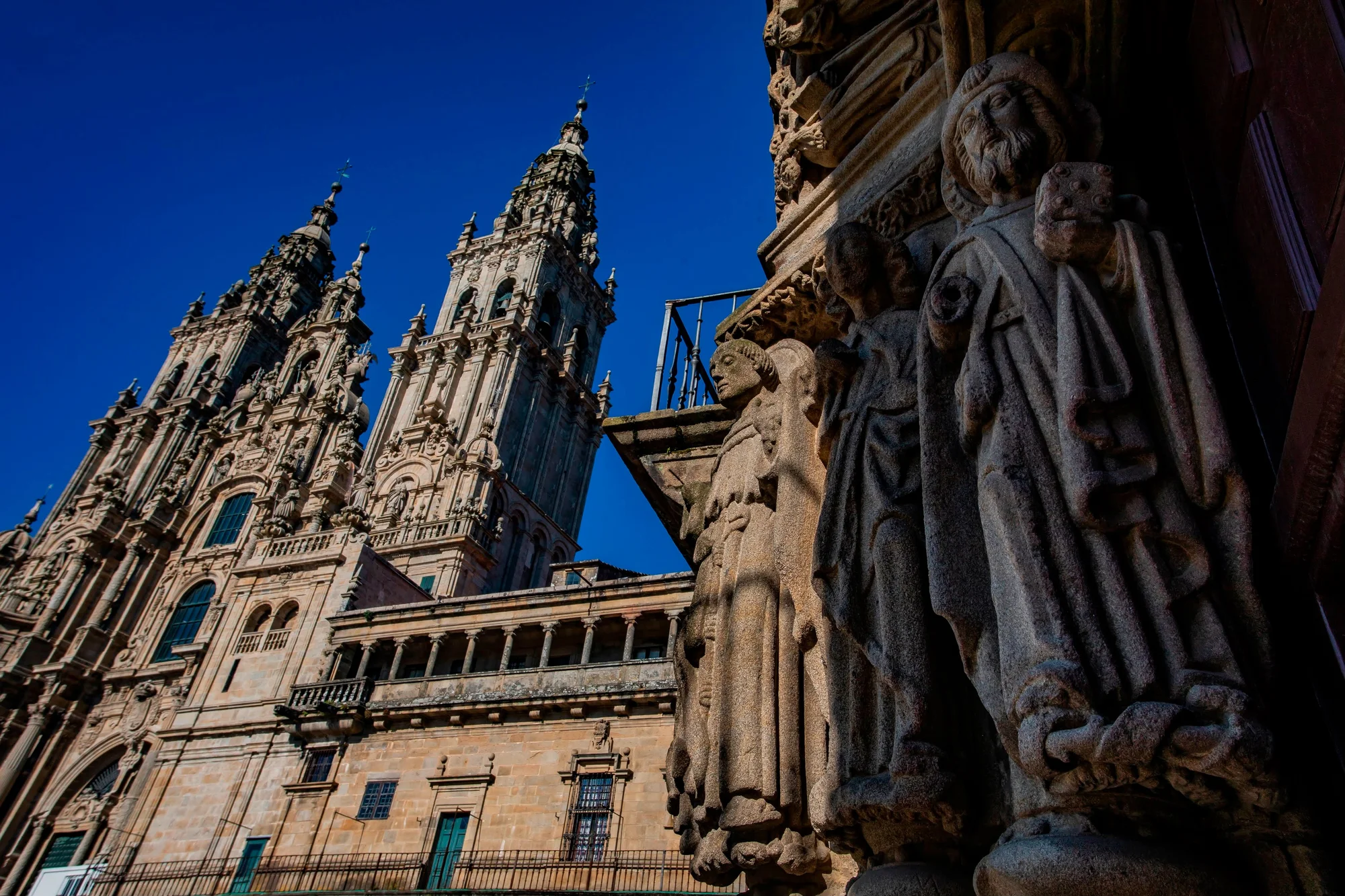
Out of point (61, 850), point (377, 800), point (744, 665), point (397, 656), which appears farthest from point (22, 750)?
point (744, 665)

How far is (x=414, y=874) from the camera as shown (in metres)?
21.5

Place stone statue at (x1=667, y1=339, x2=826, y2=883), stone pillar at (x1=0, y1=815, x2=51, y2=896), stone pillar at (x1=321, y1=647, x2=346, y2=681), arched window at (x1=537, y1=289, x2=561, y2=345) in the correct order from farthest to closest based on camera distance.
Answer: arched window at (x1=537, y1=289, x2=561, y2=345), stone pillar at (x1=0, y1=815, x2=51, y2=896), stone pillar at (x1=321, y1=647, x2=346, y2=681), stone statue at (x1=667, y1=339, x2=826, y2=883)

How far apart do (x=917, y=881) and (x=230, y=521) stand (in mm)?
46077

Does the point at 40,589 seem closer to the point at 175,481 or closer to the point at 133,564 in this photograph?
the point at 133,564

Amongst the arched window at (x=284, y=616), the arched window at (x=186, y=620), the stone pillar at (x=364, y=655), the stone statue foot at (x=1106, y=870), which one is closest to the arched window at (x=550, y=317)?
the arched window at (x=186, y=620)

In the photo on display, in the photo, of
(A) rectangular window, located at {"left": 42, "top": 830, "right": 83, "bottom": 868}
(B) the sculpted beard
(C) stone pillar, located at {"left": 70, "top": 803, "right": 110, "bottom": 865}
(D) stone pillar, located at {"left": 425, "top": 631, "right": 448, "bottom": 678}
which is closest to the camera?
(B) the sculpted beard

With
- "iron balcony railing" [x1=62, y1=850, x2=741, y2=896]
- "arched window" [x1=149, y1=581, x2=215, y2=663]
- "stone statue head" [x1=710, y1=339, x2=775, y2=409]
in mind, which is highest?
"arched window" [x1=149, y1=581, x2=215, y2=663]

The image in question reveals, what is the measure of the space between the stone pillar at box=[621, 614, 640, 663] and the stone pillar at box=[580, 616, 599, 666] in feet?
2.72

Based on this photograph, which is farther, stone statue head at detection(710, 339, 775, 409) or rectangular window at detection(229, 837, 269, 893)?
rectangular window at detection(229, 837, 269, 893)

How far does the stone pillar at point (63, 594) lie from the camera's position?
4016 centimetres

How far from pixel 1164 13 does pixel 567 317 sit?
44331mm

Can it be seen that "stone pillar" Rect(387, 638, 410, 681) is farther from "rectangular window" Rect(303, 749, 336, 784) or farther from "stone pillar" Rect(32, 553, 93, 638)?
"stone pillar" Rect(32, 553, 93, 638)

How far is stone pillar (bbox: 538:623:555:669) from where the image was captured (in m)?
24.9

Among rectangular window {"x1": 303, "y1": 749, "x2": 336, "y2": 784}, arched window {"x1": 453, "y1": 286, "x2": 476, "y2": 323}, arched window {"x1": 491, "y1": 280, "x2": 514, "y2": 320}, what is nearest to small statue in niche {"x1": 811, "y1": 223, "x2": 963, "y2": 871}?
rectangular window {"x1": 303, "y1": 749, "x2": 336, "y2": 784}
